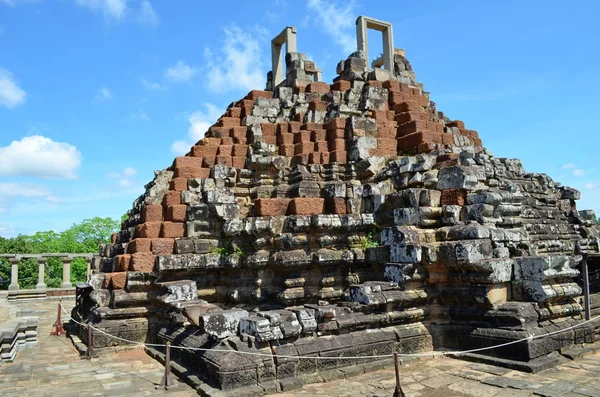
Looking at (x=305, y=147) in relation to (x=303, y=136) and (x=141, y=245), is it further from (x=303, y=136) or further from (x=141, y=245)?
(x=141, y=245)

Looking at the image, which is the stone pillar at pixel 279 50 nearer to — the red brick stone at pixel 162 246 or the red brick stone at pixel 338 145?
the red brick stone at pixel 338 145

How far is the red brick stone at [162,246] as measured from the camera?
9797mm

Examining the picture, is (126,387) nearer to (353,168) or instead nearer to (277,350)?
(277,350)

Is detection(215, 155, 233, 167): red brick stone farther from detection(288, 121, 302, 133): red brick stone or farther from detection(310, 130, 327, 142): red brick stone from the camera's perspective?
detection(310, 130, 327, 142): red brick stone

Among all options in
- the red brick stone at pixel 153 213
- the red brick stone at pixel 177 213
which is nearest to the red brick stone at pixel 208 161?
the red brick stone at pixel 177 213

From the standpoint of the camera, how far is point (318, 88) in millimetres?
12719

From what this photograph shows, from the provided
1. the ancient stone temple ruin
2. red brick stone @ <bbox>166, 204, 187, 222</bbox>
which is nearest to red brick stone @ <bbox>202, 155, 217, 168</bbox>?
the ancient stone temple ruin

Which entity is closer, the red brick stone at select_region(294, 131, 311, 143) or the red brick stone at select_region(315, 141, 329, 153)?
the red brick stone at select_region(315, 141, 329, 153)

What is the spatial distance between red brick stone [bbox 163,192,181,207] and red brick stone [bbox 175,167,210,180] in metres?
0.49

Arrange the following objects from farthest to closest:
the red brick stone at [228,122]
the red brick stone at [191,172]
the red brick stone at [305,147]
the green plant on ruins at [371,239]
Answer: the red brick stone at [228,122] → the red brick stone at [305,147] → the red brick stone at [191,172] → the green plant on ruins at [371,239]

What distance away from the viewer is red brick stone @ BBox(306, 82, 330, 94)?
12.7 metres

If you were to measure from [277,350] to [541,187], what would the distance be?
956cm

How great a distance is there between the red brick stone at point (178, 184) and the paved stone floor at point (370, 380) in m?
3.72

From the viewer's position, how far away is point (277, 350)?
21.5 ft
